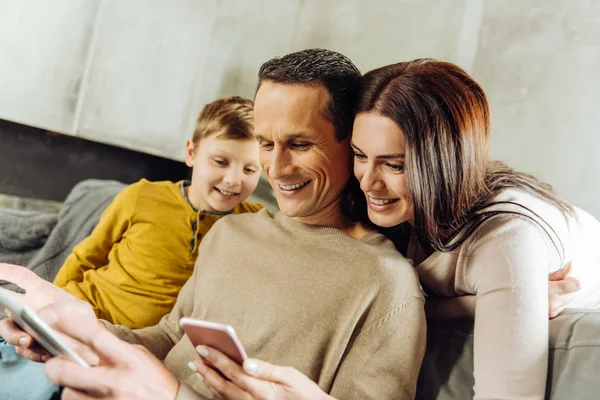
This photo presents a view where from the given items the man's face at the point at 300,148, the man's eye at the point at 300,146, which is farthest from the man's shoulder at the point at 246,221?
the man's eye at the point at 300,146

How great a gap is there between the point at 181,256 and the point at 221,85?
1.09m

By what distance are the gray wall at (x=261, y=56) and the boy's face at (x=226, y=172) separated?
75cm

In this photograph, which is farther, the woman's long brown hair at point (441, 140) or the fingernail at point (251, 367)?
the woman's long brown hair at point (441, 140)

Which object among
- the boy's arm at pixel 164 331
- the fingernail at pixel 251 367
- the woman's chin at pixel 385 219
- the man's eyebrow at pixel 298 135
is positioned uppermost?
the man's eyebrow at pixel 298 135

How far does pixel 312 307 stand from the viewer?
1149 millimetres

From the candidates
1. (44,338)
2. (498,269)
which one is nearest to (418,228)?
(498,269)

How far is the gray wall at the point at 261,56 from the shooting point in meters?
1.72

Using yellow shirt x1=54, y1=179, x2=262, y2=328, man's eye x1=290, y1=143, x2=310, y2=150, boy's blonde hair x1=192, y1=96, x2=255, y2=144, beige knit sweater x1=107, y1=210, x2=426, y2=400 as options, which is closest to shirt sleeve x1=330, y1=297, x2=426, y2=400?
beige knit sweater x1=107, y1=210, x2=426, y2=400

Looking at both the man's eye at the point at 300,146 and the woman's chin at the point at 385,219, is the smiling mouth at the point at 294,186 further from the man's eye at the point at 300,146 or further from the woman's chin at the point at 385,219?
the woman's chin at the point at 385,219

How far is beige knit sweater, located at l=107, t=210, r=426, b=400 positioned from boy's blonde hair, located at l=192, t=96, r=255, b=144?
405 mm

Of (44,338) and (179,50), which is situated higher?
(179,50)

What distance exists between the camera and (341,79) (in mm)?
1202

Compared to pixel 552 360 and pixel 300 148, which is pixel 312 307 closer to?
pixel 300 148

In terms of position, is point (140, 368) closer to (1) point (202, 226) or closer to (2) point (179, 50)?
(1) point (202, 226)
